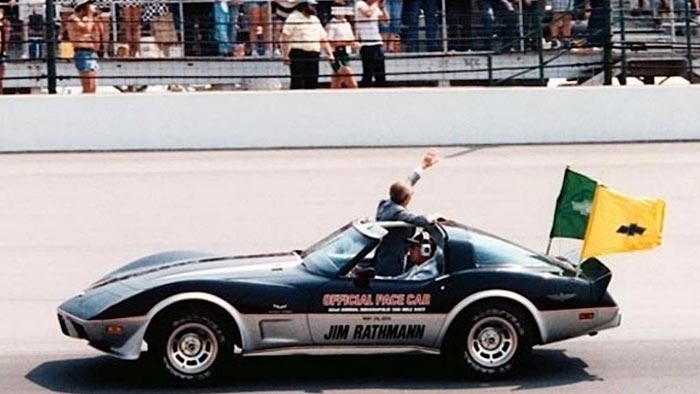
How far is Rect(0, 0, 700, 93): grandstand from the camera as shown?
21.0 m

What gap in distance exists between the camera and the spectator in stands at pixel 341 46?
20.8 meters

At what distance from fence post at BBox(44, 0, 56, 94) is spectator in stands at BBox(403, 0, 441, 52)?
4822 millimetres

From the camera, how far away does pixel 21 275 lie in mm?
13766

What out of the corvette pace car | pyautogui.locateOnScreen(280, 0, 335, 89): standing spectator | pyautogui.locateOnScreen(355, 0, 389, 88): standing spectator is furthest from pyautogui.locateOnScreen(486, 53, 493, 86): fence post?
the corvette pace car

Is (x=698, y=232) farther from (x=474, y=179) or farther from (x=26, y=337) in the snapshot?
(x=26, y=337)

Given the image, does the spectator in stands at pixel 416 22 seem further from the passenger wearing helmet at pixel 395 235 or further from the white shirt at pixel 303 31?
the passenger wearing helmet at pixel 395 235

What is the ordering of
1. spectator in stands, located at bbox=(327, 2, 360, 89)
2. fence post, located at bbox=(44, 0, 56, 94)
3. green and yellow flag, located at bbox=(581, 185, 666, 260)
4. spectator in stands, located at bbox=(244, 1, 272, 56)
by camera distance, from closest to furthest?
1. green and yellow flag, located at bbox=(581, 185, 666, 260)
2. fence post, located at bbox=(44, 0, 56, 94)
3. spectator in stands, located at bbox=(327, 2, 360, 89)
4. spectator in stands, located at bbox=(244, 1, 272, 56)

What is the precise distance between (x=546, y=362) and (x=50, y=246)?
20.9 ft

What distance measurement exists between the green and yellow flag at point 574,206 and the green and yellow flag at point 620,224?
22cm

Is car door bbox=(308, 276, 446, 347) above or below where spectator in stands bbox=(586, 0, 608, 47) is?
below

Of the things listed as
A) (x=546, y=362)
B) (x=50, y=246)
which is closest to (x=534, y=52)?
(x=50, y=246)

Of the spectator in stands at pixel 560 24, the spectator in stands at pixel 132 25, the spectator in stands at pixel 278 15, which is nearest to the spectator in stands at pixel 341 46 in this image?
the spectator in stands at pixel 278 15

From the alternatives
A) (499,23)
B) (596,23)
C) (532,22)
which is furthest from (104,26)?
(596,23)

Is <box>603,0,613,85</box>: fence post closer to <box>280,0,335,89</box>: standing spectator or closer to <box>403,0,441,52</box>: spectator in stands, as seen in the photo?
<box>403,0,441,52</box>: spectator in stands
